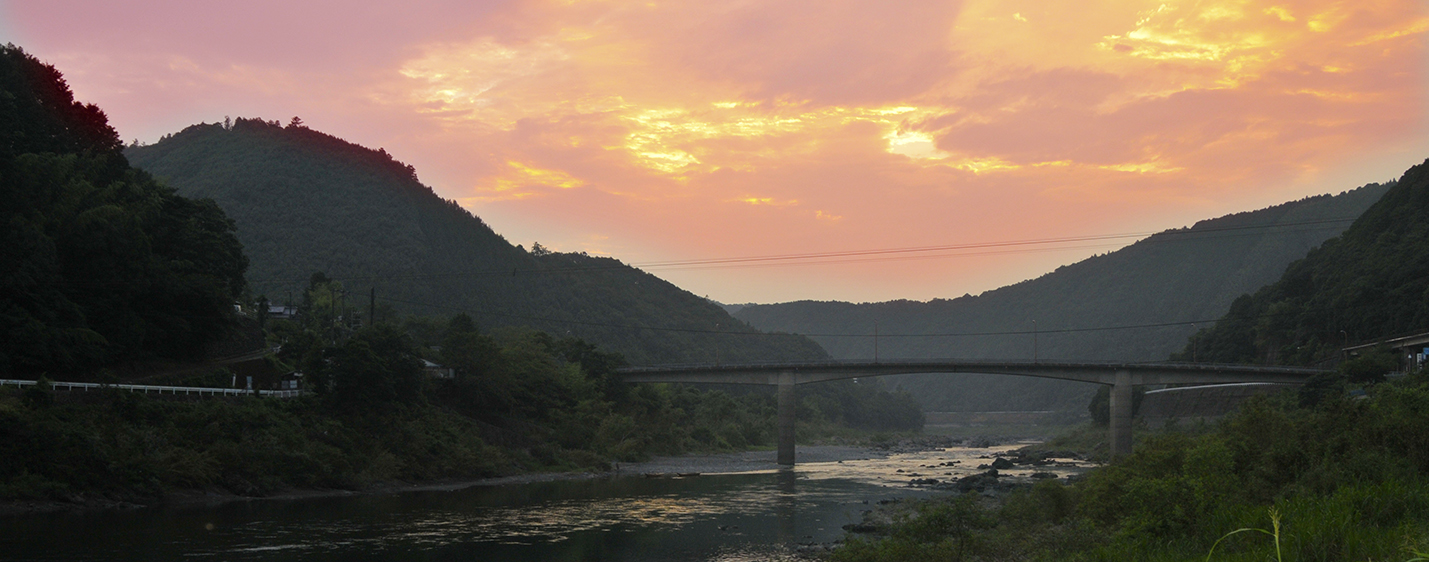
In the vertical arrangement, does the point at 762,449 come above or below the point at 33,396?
below

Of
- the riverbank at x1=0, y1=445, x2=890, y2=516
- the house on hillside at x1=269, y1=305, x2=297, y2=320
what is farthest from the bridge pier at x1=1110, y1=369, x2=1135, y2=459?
the house on hillside at x1=269, y1=305, x2=297, y2=320

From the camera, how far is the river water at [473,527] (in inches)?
1198

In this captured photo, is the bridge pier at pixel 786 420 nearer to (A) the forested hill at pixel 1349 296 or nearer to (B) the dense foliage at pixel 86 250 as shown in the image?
(A) the forested hill at pixel 1349 296

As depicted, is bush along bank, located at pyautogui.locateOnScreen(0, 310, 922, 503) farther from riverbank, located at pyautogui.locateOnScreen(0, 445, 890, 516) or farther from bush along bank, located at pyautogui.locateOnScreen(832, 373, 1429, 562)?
bush along bank, located at pyautogui.locateOnScreen(832, 373, 1429, 562)

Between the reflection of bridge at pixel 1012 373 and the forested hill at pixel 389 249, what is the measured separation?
49.9m

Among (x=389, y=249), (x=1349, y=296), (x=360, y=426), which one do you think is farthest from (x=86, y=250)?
(x=389, y=249)

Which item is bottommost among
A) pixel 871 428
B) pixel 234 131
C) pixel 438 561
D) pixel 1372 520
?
pixel 871 428

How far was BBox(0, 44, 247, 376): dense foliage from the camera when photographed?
44188mm

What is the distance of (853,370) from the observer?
8988 cm

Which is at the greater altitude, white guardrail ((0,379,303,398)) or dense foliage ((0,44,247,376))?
dense foliage ((0,44,247,376))

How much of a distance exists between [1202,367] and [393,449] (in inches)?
2387

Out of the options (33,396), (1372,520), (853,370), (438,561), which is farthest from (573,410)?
(1372,520)

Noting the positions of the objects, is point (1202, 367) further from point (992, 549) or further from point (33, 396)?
point (33, 396)

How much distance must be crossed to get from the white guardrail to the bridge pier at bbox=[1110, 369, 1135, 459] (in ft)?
201
